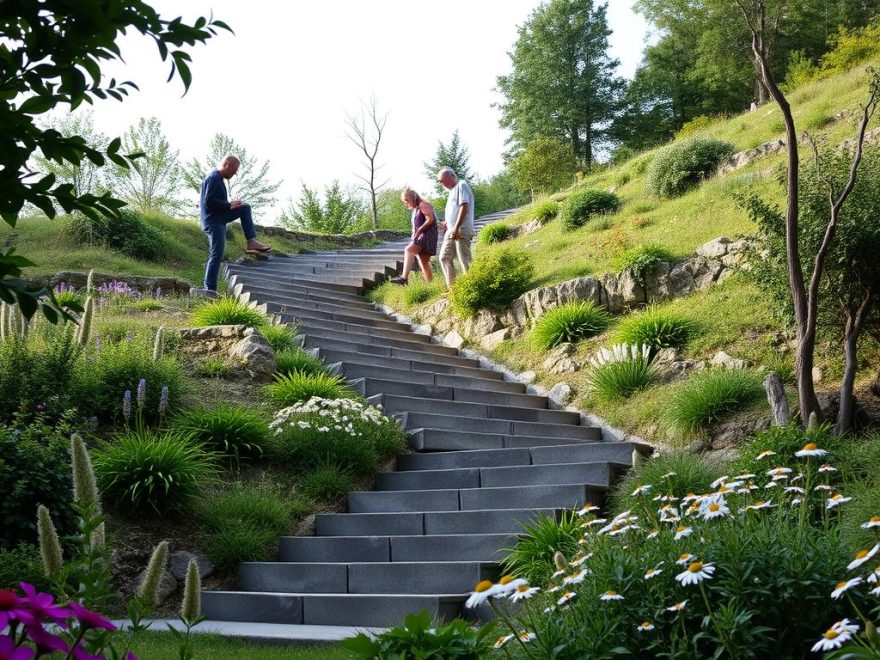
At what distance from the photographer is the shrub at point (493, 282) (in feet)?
40.3

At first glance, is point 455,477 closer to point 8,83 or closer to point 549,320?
point 549,320

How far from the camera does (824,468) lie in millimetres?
3816

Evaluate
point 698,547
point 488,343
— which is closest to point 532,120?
point 488,343

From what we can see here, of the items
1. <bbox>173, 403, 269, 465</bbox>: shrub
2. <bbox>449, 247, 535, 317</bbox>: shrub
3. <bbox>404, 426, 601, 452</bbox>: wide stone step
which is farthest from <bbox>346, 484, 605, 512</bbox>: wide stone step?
<bbox>449, 247, 535, 317</bbox>: shrub

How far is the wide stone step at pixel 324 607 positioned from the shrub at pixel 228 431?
1.74 m

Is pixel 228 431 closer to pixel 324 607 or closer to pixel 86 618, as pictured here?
pixel 324 607

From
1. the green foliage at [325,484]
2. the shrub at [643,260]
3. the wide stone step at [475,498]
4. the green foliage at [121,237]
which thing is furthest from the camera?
the green foliage at [121,237]

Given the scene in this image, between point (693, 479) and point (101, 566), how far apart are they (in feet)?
15.7

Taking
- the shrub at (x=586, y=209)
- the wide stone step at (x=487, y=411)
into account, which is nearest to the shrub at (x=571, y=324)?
the wide stone step at (x=487, y=411)

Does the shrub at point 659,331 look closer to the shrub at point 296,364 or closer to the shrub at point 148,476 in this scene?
the shrub at point 296,364

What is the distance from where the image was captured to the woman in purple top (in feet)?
46.7

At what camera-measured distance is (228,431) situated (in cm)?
792

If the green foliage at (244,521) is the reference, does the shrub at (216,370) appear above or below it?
above

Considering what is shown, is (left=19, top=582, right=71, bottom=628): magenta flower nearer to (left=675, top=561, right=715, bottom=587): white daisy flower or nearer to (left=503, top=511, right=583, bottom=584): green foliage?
(left=675, top=561, right=715, bottom=587): white daisy flower
